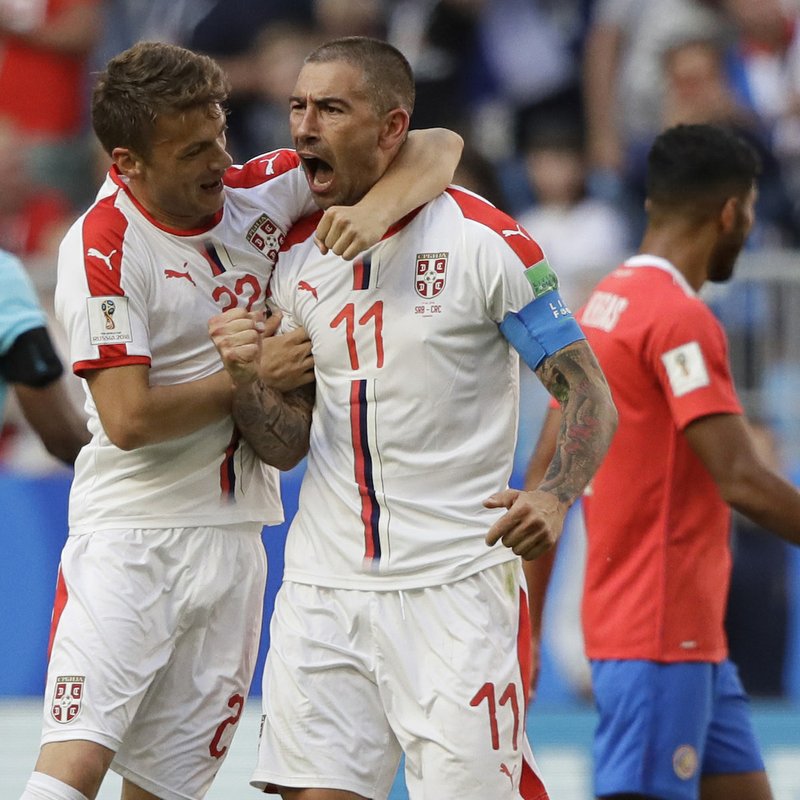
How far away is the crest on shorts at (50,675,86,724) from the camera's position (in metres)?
3.94

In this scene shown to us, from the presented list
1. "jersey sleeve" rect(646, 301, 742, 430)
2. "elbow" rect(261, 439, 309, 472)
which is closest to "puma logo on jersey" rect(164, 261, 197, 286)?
"elbow" rect(261, 439, 309, 472)

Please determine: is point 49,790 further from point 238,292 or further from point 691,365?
point 691,365

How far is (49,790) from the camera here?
12.4 ft

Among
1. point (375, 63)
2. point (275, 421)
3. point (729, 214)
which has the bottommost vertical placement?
point (275, 421)

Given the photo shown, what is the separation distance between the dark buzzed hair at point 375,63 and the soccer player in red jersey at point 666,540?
114 centimetres

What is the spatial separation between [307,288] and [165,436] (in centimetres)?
51

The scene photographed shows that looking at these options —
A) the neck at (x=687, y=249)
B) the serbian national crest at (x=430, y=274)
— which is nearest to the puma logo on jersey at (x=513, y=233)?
the serbian national crest at (x=430, y=274)

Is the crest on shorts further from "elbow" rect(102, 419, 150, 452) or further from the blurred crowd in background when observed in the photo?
the blurred crowd in background

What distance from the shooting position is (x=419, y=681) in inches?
149

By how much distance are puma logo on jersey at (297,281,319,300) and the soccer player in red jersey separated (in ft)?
3.57

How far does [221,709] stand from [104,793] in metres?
2.79

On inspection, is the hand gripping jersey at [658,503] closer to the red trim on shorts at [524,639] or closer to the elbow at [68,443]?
the red trim on shorts at [524,639]

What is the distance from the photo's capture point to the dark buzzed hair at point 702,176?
490 cm

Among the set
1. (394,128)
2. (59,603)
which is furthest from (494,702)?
(394,128)
